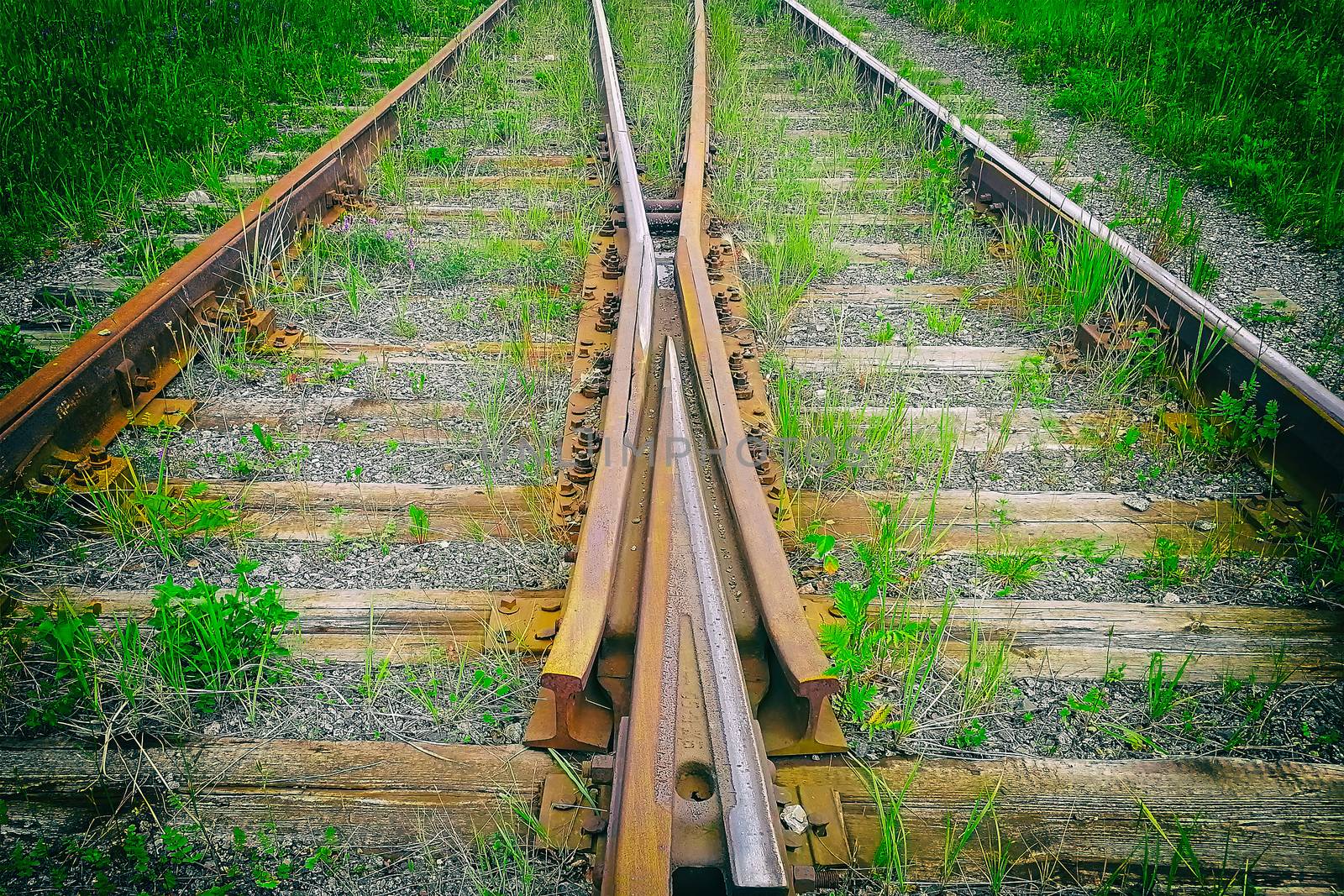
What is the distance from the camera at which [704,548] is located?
2.06 m

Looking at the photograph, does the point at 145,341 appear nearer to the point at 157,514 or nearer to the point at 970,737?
the point at 157,514

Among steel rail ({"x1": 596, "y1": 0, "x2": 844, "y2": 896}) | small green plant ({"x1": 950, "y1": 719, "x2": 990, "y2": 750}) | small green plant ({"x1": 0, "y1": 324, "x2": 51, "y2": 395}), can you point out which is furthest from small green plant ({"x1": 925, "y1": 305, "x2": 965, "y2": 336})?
small green plant ({"x1": 0, "y1": 324, "x2": 51, "y2": 395})

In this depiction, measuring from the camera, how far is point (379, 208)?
458 cm

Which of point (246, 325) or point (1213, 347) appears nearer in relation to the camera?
point (1213, 347)

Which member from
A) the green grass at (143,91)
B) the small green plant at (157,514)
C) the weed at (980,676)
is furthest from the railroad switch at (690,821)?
the green grass at (143,91)

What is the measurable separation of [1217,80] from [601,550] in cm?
628

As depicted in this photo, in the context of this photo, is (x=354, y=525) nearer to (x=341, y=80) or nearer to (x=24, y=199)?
(x=24, y=199)

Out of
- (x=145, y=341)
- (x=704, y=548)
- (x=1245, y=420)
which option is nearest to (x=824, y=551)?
(x=704, y=548)

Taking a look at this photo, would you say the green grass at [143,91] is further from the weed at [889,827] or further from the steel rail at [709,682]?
the weed at [889,827]

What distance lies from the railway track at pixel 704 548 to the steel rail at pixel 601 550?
0.01 m

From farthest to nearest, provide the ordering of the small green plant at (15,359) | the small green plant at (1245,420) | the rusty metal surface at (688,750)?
the small green plant at (15,359), the small green plant at (1245,420), the rusty metal surface at (688,750)

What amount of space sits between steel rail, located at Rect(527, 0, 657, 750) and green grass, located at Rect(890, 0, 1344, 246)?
3449 millimetres

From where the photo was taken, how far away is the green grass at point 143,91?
4.28 metres

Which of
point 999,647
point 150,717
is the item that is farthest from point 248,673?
point 999,647
